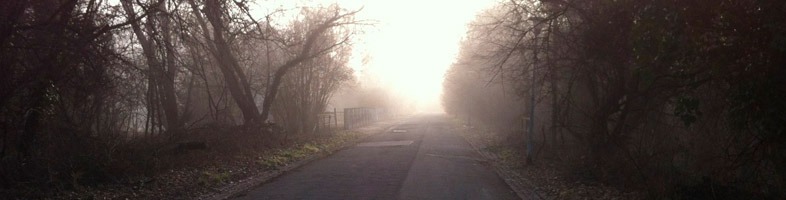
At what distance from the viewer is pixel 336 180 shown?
35.9 feet

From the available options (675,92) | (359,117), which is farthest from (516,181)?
(359,117)

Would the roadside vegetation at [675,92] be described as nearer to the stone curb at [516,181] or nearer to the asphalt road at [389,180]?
the stone curb at [516,181]

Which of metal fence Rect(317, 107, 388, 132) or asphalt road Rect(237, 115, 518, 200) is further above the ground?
metal fence Rect(317, 107, 388, 132)

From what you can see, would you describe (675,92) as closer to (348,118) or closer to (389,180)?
(389,180)

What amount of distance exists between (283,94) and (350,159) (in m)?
13.9

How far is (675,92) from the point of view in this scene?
8328 mm

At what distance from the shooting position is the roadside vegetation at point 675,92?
604 cm

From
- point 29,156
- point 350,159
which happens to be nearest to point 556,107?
point 350,159

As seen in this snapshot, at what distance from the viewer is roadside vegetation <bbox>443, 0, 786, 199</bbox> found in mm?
6039

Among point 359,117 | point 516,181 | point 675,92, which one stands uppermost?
point 359,117

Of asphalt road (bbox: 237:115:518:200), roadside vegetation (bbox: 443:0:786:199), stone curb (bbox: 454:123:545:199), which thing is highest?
roadside vegetation (bbox: 443:0:786:199)

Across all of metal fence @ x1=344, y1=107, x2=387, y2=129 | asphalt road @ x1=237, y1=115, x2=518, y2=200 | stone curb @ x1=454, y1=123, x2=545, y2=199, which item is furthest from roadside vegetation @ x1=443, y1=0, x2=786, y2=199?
metal fence @ x1=344, y1=107, x2=387, y2=129

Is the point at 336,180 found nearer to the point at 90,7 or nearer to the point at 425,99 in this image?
the point at 90,7

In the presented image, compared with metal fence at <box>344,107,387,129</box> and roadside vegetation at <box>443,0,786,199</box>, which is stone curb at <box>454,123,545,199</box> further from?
metal fence at <box>344,107,387,129</box>
